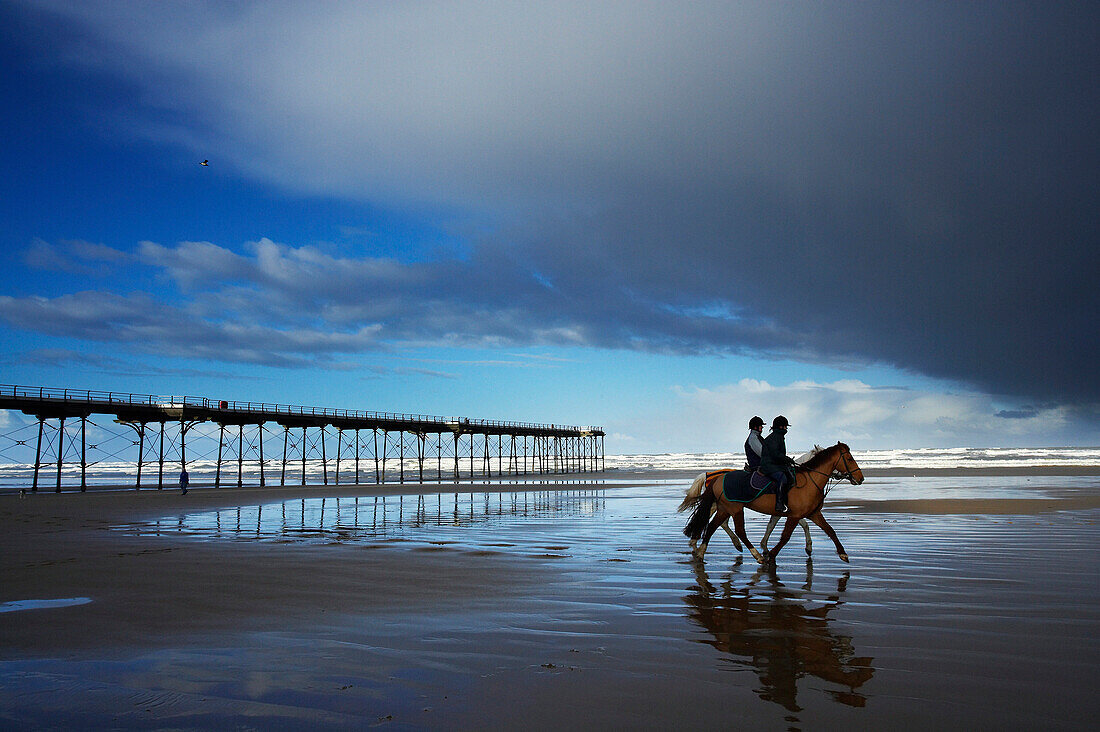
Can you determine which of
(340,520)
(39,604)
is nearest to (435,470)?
(340,520)

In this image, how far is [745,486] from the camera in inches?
431

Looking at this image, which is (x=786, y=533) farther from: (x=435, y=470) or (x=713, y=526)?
(x=435, y=470)

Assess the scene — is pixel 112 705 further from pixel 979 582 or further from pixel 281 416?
pixel 281 416

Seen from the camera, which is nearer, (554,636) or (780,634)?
(780,634)

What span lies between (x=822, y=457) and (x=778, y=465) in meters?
0.90

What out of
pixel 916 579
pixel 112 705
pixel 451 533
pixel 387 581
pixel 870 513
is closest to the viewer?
pixel 112 705

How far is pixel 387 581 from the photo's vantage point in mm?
9422

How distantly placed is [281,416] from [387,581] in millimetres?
51516

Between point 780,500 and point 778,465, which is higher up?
point 778,465

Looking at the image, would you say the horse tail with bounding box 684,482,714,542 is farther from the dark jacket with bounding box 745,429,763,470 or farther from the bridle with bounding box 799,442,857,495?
the bridle with bounding box 799,442,857,495

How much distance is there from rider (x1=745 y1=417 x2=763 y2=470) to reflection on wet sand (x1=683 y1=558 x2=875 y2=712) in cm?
240

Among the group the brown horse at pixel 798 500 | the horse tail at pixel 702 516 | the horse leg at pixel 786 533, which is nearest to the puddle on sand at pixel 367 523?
the horse tail at pixel 702 516

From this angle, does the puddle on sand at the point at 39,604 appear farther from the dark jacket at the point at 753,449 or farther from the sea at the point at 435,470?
the sea at the point at 435,470

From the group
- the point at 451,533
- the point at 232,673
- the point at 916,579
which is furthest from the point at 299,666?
the point at 451,533
